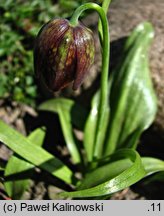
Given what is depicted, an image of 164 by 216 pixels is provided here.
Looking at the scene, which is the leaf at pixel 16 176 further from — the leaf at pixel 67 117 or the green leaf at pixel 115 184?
the green leaf at pixel 115 184

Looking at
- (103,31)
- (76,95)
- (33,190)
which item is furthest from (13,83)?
(103,31)

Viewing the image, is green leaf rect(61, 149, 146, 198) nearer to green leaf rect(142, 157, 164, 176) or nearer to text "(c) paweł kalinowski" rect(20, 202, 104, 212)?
text "(c) paweł kalinowski" rect(20, 202, 104, 212)

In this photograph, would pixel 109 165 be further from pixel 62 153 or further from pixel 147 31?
pixel 147 31

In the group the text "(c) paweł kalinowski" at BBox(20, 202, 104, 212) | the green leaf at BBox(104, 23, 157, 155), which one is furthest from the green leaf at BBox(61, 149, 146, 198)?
the green leaf at BBox(104, 23, 157, 155)

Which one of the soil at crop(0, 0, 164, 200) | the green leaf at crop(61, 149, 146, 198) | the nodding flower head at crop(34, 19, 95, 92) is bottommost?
the soil at crop(0, 0, 164, 200)

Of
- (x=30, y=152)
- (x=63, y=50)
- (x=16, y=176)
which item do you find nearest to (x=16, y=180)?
(x=16, y=176)

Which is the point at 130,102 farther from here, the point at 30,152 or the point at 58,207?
the point at 58,207
